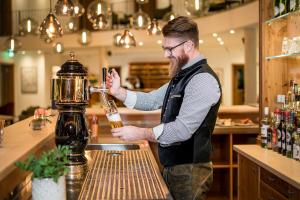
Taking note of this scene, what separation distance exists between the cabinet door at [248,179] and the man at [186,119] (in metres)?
0.97

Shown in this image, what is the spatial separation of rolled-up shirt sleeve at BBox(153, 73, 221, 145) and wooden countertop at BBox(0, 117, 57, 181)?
645 mm

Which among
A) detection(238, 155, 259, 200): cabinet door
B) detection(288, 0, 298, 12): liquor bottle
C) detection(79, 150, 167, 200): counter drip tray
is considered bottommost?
detection(238, 155, 259, 200): cabinet door

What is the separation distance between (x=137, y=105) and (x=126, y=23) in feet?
38.4

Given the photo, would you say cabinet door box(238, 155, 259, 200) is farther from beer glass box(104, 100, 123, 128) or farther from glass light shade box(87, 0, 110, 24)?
glass light shade box(87, 0, 110, 24)

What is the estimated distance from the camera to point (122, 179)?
2176mm

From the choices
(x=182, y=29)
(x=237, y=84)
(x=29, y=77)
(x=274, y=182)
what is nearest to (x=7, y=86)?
(x=29, y=77)

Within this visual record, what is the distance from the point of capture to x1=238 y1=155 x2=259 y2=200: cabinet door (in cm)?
326

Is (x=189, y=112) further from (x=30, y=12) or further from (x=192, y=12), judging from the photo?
(x=30, y=12)

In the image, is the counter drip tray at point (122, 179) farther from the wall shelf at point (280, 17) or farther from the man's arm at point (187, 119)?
the wall shelf at point (280, 17)

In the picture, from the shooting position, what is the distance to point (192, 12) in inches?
209

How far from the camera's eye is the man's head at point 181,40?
2287mm

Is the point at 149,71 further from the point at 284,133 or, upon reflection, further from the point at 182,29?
the point at 182,29

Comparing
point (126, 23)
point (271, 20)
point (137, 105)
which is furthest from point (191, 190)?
point (126, 23)

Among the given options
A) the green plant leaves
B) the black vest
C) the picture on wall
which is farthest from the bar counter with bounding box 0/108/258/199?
the picture on wall
